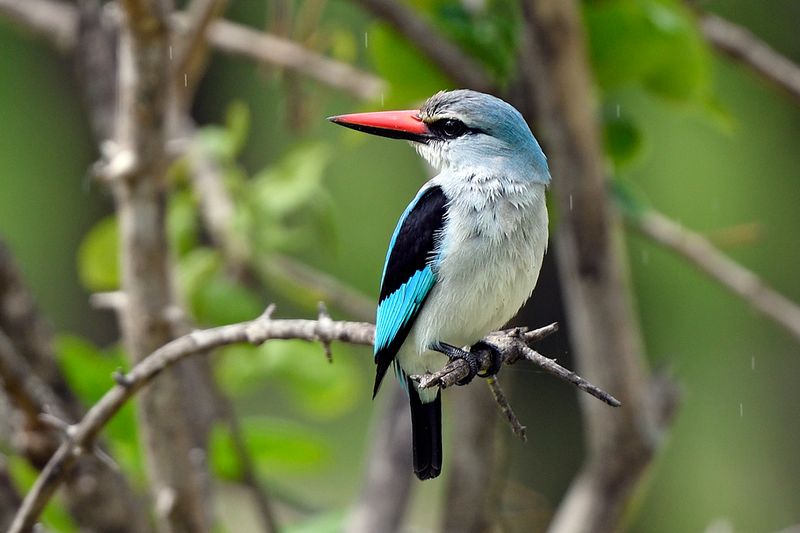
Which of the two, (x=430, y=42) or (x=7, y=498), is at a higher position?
(x=430, y=42)

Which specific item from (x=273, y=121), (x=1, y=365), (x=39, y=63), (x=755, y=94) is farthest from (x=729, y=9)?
(x=1, y=365)

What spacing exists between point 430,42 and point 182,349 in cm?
141

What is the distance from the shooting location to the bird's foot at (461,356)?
225cm

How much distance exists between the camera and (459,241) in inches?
94.3

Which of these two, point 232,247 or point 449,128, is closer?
point 449,128

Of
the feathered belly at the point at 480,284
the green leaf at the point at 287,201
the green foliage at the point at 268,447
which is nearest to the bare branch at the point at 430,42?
the green leaf at the point at 287,201

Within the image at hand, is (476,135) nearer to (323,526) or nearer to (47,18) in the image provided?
(323,526)

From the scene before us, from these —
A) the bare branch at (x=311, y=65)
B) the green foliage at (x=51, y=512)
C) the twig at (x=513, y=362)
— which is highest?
the bare branch at (x=311, y=65)

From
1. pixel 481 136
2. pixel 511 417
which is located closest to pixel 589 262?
pixel 481 136

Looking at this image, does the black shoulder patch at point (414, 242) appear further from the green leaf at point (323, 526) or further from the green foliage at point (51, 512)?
the green foliage at point (51, 512)

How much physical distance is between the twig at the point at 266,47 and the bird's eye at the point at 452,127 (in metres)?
1.71

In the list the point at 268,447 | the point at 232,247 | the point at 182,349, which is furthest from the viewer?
the point at 232,247

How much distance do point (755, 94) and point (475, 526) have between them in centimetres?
499

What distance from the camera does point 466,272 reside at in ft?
7.88
